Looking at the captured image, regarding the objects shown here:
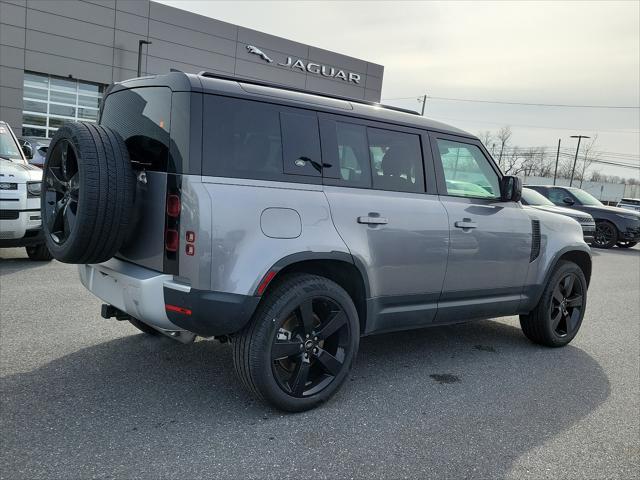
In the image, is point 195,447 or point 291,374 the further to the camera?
point 291,374

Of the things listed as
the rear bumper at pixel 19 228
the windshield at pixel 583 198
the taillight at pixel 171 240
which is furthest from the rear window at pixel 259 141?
the windshield at pixel 583 198

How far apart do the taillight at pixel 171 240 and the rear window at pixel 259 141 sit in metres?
0.40

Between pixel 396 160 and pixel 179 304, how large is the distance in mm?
1911

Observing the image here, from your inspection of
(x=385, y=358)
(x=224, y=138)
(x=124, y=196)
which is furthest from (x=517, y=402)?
(x=124, y=196)

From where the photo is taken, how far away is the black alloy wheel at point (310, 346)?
3354 mm

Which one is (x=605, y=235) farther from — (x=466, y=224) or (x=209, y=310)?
(x=209, y=310)

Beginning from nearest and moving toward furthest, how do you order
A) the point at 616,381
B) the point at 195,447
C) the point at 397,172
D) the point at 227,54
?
the point at 195,447
the point at 397,172
the point at 616,381
the point at 227,54

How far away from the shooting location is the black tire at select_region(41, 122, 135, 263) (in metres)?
3.03

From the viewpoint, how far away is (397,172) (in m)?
3.99

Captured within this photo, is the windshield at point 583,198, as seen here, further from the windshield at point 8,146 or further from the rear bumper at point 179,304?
the rear bumper at point 179,304

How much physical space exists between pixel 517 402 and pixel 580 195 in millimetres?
14462

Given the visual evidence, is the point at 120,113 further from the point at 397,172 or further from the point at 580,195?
the point at 580,195

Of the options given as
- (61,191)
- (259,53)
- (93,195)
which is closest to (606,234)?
(61,191)

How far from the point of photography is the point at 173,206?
3.09m
